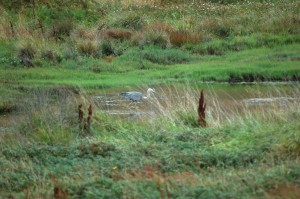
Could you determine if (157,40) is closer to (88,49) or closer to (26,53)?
(88,49)

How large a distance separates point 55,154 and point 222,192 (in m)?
3.32

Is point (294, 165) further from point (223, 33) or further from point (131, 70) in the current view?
point (223, 33)

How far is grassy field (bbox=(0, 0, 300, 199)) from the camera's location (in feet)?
30.2

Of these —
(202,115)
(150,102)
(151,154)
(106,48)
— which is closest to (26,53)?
(106,48)

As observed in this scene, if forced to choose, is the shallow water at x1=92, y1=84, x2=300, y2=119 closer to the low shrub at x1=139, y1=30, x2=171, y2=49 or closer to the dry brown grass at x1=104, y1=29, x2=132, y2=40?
the low shrub at x1=139, y1=30, x2=171, y2=49

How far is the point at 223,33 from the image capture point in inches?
1075

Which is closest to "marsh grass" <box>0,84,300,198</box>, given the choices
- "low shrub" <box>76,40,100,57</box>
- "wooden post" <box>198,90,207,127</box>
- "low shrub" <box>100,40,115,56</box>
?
"wooden post" <box>198,90,207,127</box>

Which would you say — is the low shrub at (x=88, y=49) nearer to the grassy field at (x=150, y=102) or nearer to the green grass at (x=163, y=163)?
the grassy field at (x=150, y=102)

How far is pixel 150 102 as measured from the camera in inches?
657

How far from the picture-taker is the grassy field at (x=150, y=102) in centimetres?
920

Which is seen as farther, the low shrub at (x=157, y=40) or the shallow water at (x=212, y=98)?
the low shrub at (x=157, y=40)

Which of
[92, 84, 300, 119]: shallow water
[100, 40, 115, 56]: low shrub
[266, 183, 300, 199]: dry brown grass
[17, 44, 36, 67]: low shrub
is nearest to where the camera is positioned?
[266, 183, 300, 199]: dry brown grass

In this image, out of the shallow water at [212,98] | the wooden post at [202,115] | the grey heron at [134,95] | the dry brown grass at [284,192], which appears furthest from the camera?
the grey heron at [134,95]

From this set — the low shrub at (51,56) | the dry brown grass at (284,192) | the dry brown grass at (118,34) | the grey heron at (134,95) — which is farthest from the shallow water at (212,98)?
the dry brown grass at (284,192)
